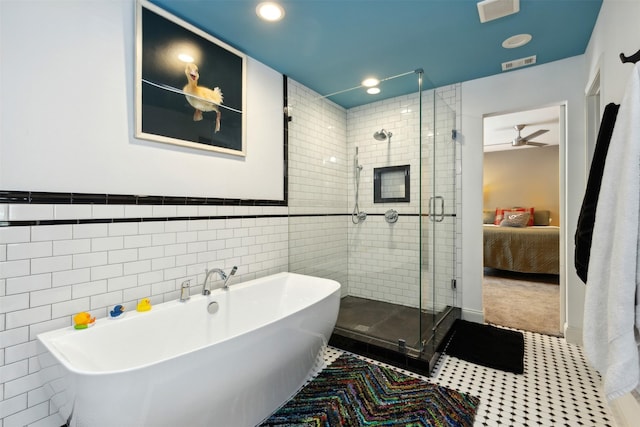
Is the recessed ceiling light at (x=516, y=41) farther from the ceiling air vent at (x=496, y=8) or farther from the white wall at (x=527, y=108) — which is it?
the white wall at (x=527, y=108)

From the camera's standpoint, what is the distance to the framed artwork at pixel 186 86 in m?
1.82

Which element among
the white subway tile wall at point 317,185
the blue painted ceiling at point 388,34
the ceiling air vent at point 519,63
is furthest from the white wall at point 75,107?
the ceiling air vent at point 519,63

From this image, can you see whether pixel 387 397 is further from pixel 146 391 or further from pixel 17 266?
pixel 17 266

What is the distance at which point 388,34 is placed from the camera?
7.32 ft

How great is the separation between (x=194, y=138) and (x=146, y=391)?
157cm

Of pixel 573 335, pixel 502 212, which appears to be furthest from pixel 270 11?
pixel 502 212

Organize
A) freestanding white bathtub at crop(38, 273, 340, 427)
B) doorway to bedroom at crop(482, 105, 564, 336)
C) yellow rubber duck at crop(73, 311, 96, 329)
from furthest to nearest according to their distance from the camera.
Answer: doorway to bedroom at crop(482, 105, 564, 336) → yellow rubber duck at crop(73, 311, 96, 329) → freestanding white bathtub at crop(38, 273, 340, 427)

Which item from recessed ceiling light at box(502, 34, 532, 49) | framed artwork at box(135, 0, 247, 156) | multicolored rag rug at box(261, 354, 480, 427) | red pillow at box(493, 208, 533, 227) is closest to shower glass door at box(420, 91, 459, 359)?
multicolored rag rug at box(261, 354, 480, 427)

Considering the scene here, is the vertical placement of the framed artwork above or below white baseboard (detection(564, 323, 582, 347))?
above

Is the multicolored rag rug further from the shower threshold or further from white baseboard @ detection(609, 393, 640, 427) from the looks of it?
white baseboard @ detection(609, 393, 640, 427)

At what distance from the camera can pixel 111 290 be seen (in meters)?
1.68

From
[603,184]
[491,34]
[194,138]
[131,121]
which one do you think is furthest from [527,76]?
[131,121]

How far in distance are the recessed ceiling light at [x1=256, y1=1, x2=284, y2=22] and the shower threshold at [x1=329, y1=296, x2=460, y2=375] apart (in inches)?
97.3

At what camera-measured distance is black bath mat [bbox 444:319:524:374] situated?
90.7 inches
